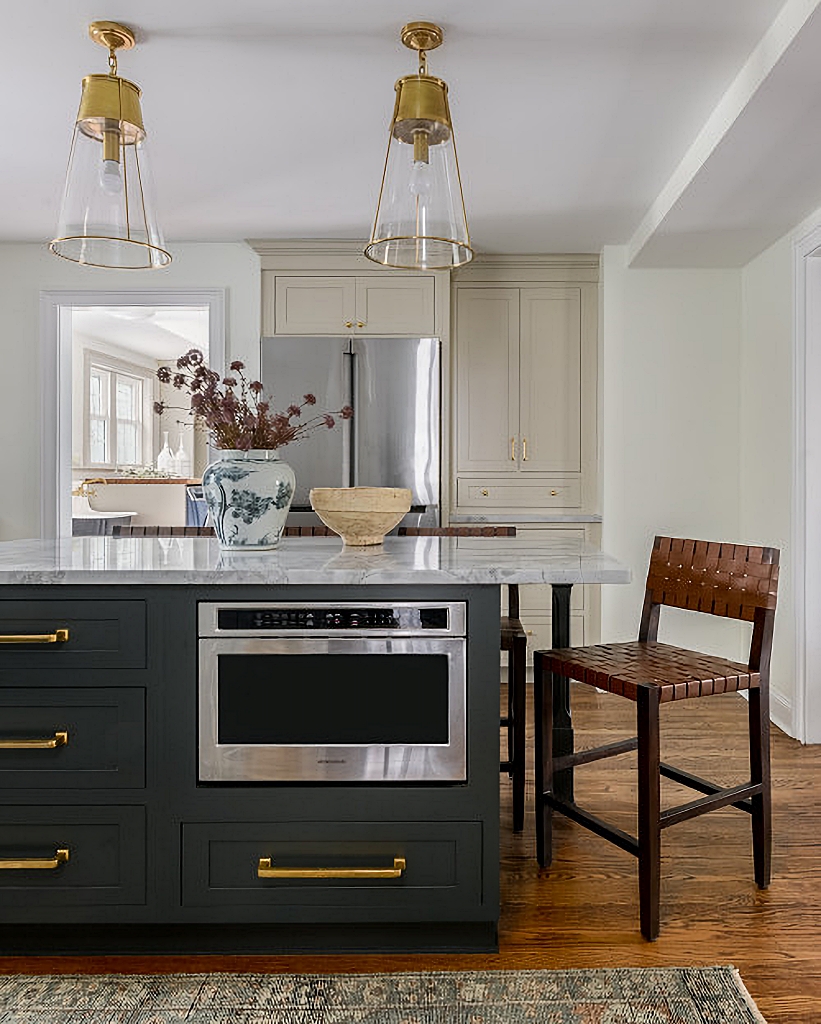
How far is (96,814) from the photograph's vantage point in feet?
6.28

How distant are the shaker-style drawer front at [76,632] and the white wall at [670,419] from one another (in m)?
3.24

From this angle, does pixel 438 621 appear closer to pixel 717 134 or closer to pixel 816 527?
pixel 717 134

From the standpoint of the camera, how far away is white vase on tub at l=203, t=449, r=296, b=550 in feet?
7.27

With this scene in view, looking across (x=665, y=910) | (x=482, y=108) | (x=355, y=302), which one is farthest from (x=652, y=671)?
(x=355, y=302)

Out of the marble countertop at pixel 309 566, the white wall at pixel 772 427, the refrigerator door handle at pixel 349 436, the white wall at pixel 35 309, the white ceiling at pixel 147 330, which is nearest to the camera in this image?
the marble countertop at pixel 309 566

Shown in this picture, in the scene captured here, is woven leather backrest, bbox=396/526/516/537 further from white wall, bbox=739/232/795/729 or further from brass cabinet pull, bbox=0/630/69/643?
brass cabinet pull, bbox=0/630/69/643

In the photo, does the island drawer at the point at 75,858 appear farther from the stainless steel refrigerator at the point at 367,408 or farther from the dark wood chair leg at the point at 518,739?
the stainless steel refrigerator at the point at 367,408

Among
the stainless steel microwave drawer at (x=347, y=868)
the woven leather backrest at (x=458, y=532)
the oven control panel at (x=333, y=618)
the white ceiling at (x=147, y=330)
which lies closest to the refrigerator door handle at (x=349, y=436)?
the woven leather backrest at (x=458, y=532)

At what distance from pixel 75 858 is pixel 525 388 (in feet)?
11.8

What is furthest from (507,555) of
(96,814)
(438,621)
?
(96,814)

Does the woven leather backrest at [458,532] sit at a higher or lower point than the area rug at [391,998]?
higher

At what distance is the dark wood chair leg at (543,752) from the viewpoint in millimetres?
2312

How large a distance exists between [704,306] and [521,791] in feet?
9.84

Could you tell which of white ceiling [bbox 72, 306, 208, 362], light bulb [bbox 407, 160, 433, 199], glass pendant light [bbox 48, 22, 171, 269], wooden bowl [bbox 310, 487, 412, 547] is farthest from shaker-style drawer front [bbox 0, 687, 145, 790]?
white ceiling [bbox 72, 306, 208, 362]
